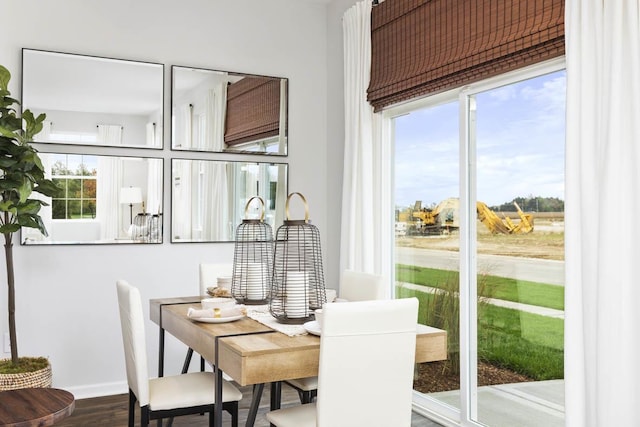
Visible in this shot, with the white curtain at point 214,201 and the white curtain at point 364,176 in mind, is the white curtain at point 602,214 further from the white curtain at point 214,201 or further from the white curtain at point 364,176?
the white curtain at point 214,201

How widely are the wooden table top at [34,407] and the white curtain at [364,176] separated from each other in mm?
2338

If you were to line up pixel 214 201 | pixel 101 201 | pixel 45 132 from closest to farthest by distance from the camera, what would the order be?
1. pixel 45 132
2. pixel 101 201
3. pixel 214 201

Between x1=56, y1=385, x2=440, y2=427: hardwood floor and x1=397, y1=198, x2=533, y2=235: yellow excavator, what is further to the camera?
x1=56, y1=385, x2=440, y2=427: hardwood floor

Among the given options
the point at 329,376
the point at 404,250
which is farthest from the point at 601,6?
the point at 404,250

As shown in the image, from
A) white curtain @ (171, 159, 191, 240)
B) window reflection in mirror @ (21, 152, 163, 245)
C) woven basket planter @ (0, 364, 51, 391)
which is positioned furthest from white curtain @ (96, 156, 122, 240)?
woven basket planter @ (0, 364, 51, 391)

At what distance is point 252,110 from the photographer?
4492 millimetres

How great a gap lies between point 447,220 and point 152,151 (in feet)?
7.02

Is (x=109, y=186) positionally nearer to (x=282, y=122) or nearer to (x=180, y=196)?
(x=180, y=196)

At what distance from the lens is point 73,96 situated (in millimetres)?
3920

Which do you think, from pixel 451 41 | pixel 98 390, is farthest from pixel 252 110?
pixel 98 390

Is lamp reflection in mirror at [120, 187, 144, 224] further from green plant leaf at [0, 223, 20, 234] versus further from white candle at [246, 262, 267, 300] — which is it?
white candle at [246, 262, 267, 300]

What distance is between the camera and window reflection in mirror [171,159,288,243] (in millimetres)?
4246

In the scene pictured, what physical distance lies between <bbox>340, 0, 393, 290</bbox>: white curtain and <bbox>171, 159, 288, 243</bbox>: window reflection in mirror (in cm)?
63

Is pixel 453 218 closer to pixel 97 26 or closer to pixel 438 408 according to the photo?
pixel 438 408
